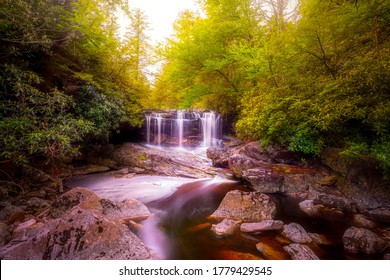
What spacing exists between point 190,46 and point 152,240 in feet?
31.5

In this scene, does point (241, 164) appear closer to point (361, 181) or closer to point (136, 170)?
point (361, 181)

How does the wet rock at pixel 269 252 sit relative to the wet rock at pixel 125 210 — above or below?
below

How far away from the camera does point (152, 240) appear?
12.3 feet

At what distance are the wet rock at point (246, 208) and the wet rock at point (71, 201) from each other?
2953mm

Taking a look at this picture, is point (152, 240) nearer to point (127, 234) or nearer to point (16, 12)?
point (127, 234)

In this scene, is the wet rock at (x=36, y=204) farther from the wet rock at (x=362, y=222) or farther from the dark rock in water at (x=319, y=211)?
the wet rock at (x=362, y=222)

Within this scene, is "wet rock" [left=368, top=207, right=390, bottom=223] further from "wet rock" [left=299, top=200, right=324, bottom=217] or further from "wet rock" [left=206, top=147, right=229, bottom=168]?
"wet rock" [left=206, top=147, right=229, bottom=168]

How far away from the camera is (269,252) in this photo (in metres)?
3.33

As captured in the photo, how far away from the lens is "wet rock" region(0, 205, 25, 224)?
3732mm

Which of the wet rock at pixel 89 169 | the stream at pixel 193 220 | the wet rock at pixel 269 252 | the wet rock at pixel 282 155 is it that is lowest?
the stream at pixel 193 220

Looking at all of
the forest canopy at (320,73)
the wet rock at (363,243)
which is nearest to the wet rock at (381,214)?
the forest canopy at (320,73)

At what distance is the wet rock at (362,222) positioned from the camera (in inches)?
174

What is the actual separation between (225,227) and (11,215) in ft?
15.0

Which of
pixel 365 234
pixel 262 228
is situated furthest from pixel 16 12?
pixel 365 234
